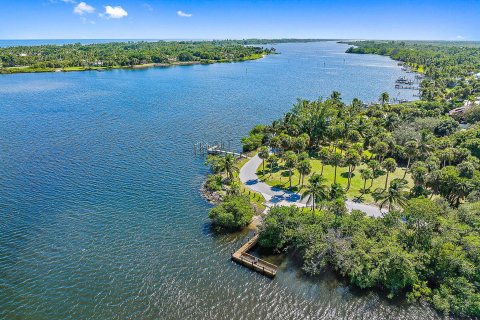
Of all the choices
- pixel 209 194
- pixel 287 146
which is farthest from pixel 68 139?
pixel 287 146

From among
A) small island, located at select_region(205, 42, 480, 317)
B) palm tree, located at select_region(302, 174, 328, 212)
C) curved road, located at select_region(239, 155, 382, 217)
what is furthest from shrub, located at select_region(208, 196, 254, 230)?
palm tree, located at select_region(302, 174, 328, 212)

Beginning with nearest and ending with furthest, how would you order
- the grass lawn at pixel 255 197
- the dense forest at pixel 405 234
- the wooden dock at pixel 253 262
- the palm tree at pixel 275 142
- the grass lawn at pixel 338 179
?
the dense forest at pixel 405 234 < the wooden dock at pixel 253 262 < the grass lawn at pixel 255 197 < the grass lawn at pixel 338 179 < the palm tree at pixel 275 142

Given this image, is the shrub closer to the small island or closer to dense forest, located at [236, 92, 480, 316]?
the small island

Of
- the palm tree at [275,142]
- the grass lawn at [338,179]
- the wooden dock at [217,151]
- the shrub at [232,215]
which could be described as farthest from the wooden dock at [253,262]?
the wooden dock at [217,151]

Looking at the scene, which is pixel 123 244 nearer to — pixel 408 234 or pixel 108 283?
pixel 108 283

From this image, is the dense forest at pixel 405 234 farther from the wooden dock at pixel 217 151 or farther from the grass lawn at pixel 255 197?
the wooden dock at pixel 217 151

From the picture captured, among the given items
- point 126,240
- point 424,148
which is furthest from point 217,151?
point 424,148
